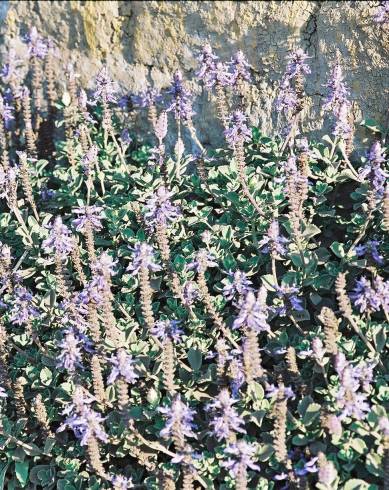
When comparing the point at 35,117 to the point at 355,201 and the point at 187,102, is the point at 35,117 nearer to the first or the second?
the point at 187,102

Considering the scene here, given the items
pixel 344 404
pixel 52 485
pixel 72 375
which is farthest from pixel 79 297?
pixel 344 404

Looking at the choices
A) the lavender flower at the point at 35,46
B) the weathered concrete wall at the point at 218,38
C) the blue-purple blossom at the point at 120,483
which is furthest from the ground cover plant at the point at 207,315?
the lavender flower at the point at 35,46

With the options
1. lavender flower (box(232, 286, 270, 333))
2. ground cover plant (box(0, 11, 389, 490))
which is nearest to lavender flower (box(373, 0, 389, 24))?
ground cover plant (box(0, 11, 389, 490))

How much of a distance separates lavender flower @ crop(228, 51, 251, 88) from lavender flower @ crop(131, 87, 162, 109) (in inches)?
28.3

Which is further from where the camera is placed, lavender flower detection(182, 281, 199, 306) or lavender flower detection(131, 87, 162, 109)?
lavender flower detection(131, 87, 162, 109)

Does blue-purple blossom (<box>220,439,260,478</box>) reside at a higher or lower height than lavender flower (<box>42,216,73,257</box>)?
lower

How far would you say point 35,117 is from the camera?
23.9ft

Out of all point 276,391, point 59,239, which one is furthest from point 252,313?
point 59,239

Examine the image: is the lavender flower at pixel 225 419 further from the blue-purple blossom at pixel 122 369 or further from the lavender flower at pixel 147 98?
the lavender flower at pixel 147 98

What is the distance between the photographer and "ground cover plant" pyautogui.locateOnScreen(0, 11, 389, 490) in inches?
161

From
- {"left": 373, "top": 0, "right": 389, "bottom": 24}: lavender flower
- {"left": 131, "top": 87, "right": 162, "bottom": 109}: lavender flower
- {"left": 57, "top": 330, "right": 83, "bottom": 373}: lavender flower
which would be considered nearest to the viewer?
{"left": 57, "top": 330, "right": 83, "bottom": 373}: lavender flower

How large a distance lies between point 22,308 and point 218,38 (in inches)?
113

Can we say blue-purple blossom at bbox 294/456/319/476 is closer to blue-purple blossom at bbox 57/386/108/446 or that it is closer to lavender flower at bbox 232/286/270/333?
lavender flower at bbox 232/286/270/333

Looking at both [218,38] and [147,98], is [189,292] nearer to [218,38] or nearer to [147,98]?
[147,98]
